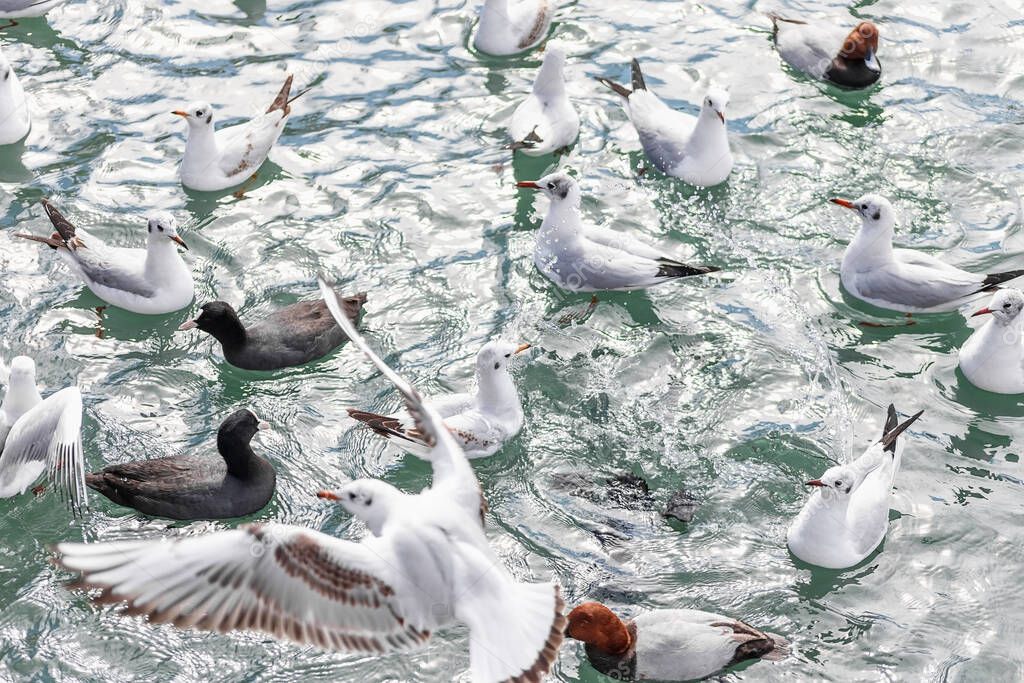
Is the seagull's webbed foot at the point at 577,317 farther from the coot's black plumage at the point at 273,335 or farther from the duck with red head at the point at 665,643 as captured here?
the duck with red head at the point at 665,643

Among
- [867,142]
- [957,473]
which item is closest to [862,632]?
[957,473]

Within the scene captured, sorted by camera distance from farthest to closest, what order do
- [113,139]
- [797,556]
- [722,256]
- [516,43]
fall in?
1. [516,43]
2. [113,139]
3. [722,256]
4. [797,556]

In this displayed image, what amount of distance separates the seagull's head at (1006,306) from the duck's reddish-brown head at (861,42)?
3395mm

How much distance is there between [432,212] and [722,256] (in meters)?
2.28

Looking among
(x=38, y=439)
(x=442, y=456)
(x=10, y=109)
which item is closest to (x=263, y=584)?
(x=442, y=456)

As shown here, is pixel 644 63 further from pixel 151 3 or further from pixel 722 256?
pixel 151 3

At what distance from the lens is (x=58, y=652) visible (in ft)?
23.0

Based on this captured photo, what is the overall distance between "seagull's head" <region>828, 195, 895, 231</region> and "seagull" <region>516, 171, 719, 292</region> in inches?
46.9

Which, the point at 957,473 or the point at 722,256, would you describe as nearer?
the point at 957,473

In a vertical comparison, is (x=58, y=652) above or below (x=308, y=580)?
below

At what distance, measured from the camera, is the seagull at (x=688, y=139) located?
33.7ft

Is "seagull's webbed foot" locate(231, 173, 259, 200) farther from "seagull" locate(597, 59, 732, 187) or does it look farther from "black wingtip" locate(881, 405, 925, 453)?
"black wingtip" locate(881, 405, 925, 453)

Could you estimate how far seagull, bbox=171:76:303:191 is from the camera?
10135 millimetres

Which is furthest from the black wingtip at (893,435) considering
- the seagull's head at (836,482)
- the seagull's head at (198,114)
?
the seagull's head at (198,114)
